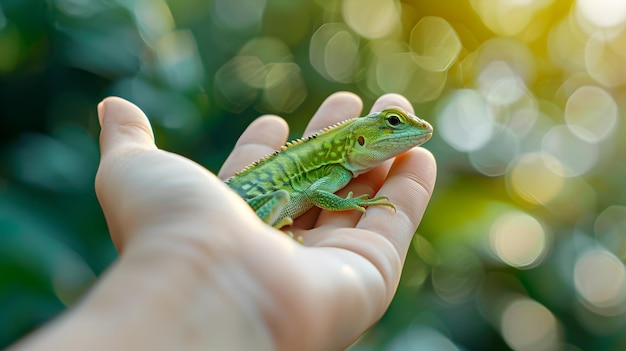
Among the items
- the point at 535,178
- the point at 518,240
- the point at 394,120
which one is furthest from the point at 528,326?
the point at 394,120

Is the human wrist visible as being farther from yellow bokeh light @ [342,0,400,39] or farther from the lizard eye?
yellow bokeh light @ [342,0,400,39]

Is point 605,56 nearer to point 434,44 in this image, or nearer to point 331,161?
point 434,44

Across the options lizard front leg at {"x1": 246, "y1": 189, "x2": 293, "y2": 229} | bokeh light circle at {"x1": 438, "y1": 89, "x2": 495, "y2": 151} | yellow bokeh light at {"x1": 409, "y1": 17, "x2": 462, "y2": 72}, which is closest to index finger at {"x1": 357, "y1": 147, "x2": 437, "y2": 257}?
lizard front leg at {"x1": 246, "y1": 189, "x2": 293, "y2": 229}

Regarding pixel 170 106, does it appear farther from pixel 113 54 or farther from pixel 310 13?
pixel 310 13

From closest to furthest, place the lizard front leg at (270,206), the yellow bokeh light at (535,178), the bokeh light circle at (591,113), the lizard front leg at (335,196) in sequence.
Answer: the lizard front leg at (270,206)
the lizard front leg at (335,196)
the yellow bokeh light at (535,178)
the bokeh light circle at (591,113)

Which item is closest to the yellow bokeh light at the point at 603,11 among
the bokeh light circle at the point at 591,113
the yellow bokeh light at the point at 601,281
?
the bokeh light circle at the point at 591,113

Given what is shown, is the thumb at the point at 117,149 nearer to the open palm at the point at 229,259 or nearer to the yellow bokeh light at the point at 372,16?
the open palm at the point at 229,259

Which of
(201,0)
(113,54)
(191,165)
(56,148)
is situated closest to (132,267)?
(191,165)
